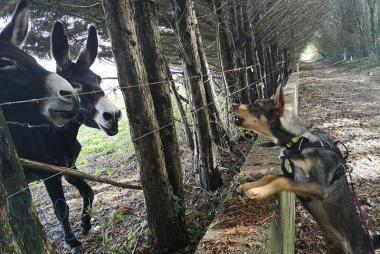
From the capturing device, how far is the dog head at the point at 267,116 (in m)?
4.12

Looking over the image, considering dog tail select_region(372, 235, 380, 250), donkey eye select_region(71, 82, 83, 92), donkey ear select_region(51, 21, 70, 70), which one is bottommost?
dog tail select_region(372, 235, 380, 250)

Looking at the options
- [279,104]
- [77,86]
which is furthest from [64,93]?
[279,104]

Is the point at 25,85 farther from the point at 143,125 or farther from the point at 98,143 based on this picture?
the point at 98,143

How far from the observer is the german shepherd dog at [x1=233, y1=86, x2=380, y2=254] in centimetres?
379

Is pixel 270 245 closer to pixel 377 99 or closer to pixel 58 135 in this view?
pixel 58 135

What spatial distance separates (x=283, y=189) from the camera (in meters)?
3.59

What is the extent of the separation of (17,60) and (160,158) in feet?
5.64

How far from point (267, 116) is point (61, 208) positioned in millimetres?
2324

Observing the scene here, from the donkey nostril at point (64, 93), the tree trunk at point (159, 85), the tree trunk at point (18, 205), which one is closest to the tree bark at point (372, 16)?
the tree trunk at point (159, 85)

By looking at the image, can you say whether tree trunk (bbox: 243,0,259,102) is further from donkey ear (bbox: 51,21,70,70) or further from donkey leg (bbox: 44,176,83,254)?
donkey ear (bbox: 51,21,70,70)

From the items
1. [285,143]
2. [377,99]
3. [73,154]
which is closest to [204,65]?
[285,143]

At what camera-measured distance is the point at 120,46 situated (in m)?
3.66

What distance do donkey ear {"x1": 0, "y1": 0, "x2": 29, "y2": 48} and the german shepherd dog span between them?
232 centimetres

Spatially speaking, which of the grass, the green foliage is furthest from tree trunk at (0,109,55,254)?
the green foliage
